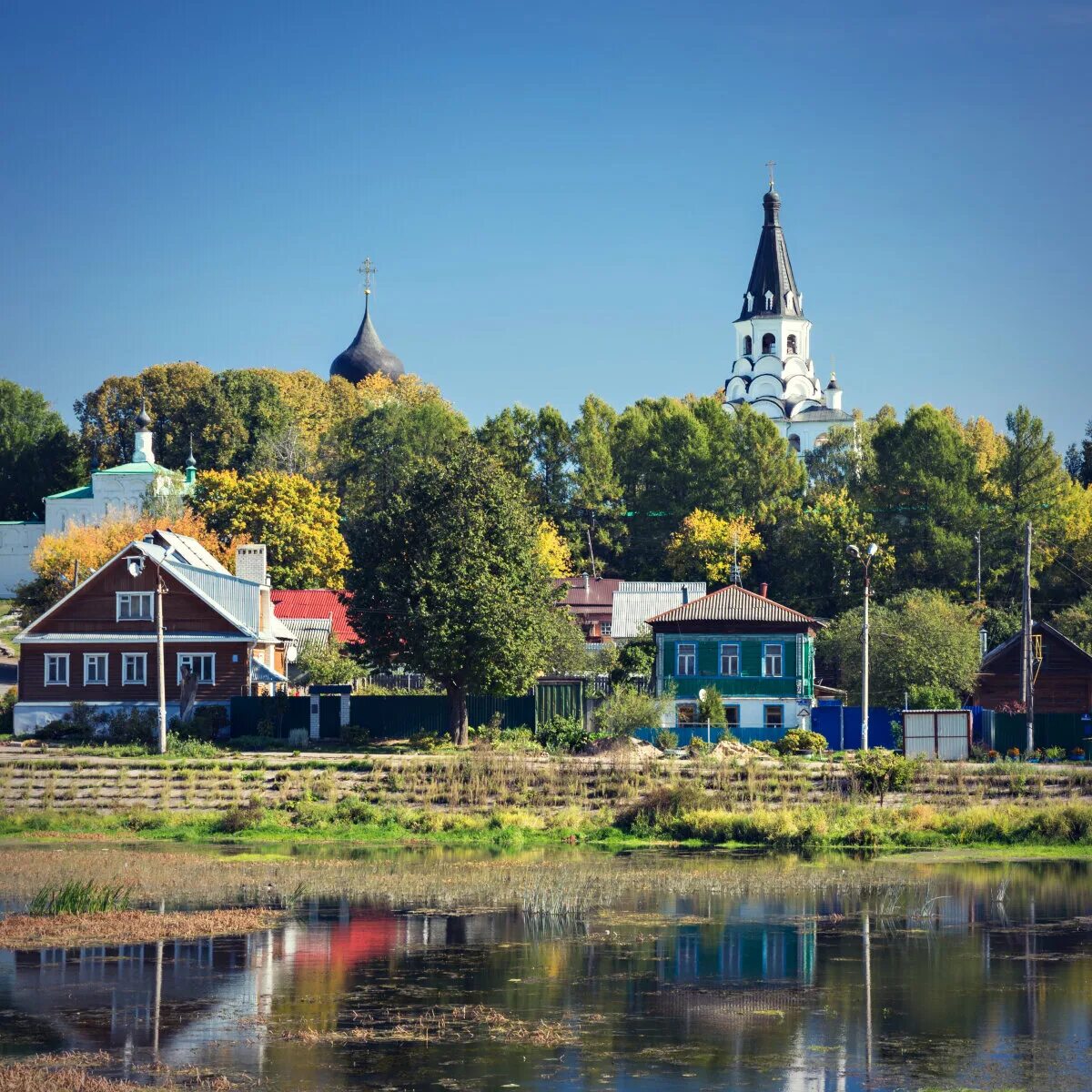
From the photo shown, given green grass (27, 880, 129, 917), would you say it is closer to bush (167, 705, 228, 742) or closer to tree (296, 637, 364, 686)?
bush (167, 705, 228, 742)

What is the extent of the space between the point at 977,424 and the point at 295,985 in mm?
121611

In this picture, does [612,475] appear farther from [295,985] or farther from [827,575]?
[295,985]

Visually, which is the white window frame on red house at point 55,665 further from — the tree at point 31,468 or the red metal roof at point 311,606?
the tree at point 31,468

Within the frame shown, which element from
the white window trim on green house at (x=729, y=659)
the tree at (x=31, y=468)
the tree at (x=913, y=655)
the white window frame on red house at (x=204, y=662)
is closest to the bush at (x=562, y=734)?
the white window trim on green house at (x=729, y=659)

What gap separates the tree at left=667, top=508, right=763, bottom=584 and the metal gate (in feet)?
124

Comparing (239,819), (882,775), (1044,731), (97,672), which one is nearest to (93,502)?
(97,672)

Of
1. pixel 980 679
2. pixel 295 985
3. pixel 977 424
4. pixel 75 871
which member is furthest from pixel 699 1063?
pixel 977 424

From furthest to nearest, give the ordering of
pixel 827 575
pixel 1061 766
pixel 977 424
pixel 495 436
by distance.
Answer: pixel 977 424 < pixel 495 436 < pixel 827 575 < pixel 1061 766

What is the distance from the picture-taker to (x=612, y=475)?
99.1 m

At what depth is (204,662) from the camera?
57.8 metres

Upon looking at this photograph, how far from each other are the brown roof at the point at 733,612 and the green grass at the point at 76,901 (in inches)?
1262

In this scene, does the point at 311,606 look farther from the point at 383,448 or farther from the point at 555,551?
the point at 383,448

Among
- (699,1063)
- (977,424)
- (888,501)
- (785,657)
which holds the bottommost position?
(699,1063)

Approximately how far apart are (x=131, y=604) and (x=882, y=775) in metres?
27.9
